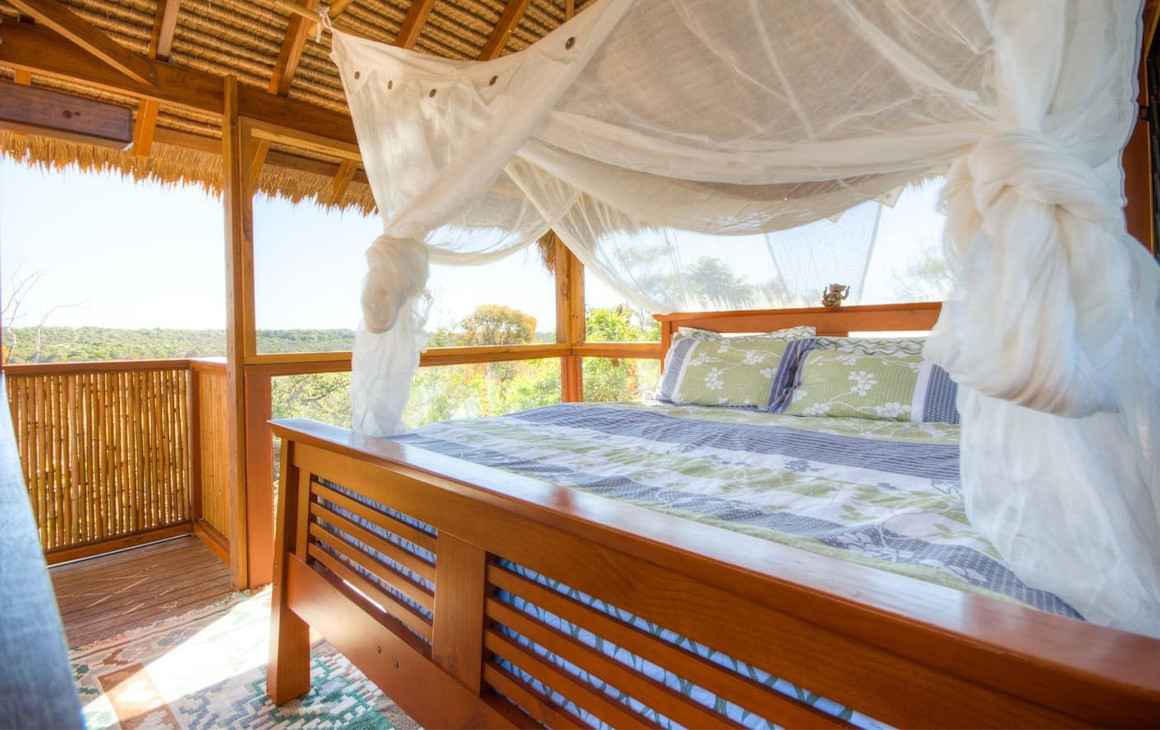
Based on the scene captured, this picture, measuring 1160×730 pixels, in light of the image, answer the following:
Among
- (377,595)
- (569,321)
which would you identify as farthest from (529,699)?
(569,321)

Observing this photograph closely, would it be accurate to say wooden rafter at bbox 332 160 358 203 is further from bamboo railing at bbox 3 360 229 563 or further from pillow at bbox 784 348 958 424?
pillow at bbox 784 348 958 424

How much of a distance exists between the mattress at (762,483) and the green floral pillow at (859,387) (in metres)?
0.07

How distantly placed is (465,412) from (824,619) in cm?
323

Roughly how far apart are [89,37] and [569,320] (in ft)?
9.67

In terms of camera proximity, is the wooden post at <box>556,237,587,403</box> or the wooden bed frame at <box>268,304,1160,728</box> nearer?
the wooden bed frame at <box>268,304,1160,728</box>

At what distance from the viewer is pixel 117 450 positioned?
307 centimetres

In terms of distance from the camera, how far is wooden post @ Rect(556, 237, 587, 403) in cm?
436

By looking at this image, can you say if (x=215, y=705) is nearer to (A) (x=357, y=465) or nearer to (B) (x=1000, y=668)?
(A) (x=357, y=465)

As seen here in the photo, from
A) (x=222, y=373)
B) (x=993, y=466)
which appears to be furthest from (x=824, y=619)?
(x=222, y=373)

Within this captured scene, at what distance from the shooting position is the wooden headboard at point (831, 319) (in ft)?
8.62

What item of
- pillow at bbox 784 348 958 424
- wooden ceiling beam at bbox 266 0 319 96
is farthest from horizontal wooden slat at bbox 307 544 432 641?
wooden ceiling beam at bbox 266 0 319 96

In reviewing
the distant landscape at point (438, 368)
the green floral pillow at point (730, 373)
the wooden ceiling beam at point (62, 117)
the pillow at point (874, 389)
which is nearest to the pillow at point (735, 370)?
the green floral pillow at point (730, 373)

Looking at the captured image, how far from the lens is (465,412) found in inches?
147

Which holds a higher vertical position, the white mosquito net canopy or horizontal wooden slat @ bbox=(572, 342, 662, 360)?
the white mosquito net canopy
